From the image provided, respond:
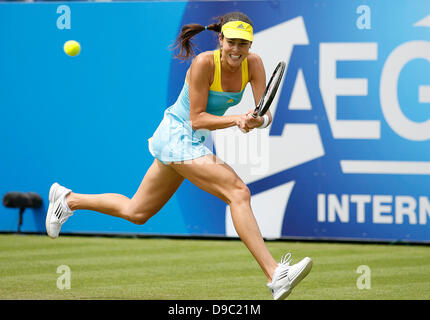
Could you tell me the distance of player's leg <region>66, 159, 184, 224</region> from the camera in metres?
5.34

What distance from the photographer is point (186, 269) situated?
6.69 m

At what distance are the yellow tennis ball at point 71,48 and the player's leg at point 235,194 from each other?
299 cm

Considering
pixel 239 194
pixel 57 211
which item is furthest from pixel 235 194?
pixel 57 211

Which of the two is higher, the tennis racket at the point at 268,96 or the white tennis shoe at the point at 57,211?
the tennis racket at the point at 268,96

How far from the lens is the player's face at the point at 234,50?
4941mm

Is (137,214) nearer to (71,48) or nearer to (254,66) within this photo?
(254,66)

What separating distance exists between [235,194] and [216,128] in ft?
1.36

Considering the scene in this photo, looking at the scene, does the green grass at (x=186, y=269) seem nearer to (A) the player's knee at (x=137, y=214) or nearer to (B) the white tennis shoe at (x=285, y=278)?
(A) the player's knee at (x=137, y=214)

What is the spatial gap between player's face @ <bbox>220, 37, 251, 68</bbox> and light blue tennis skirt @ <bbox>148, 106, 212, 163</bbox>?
1.59 ft

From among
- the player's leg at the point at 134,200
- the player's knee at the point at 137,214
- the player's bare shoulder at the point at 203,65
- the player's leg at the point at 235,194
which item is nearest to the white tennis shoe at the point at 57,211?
the player's leg at the point at 134,200

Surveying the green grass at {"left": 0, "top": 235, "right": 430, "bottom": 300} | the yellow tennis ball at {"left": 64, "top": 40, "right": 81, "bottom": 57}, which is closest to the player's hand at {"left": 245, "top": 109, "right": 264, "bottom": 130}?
the green grass at {"left": 0, "top": 235, "right": 430, "bottom": 300}

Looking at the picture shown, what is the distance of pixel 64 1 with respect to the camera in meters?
8.52

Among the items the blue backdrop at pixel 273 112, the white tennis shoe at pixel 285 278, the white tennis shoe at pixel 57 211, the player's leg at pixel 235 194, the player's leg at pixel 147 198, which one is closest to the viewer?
the white tennis shoe at pixel 285 278

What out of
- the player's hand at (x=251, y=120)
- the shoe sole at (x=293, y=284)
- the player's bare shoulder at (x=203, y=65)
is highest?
the player's bare shoulder at (x=203, y=65)
